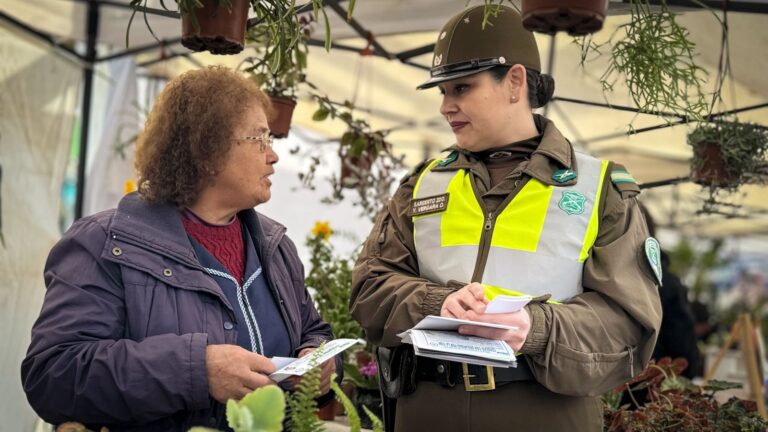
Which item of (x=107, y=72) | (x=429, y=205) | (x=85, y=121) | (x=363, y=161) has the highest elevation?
(x=107, y=72)

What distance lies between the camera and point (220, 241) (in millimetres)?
2102

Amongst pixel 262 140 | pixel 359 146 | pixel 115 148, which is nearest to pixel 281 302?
pixel 262 140

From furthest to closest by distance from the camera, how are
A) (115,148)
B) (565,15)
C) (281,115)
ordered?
(115,148), (281,115), (565,15)

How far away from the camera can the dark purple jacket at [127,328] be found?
1749 millimetres

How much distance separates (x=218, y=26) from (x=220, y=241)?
22.4 inches

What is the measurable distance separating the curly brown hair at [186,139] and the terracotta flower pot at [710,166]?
1.99 metres

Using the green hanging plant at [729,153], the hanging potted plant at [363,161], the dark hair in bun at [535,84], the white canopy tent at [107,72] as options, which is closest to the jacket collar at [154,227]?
the dark hair in bun at [535,84]

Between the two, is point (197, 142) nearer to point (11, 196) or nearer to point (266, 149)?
point (266, 149)

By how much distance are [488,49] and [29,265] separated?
8.65 ft

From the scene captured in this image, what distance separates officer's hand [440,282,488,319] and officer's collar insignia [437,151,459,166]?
1.59 feet

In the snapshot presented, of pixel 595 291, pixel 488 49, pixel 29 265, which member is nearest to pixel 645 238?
pixel 595 291

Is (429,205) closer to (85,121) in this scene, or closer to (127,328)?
(127,328)

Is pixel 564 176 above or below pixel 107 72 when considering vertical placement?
below

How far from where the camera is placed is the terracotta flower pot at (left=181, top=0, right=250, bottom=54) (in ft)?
5.89
